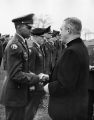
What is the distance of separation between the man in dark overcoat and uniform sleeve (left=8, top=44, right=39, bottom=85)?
0.57 meters

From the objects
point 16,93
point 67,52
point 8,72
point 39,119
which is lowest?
point 39,119

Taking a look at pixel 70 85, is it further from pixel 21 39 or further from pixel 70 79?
pixel 21 39

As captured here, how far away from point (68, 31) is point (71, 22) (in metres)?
0.11

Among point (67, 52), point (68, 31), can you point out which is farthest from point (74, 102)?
point (68, 31)

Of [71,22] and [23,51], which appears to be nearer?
[71,22]

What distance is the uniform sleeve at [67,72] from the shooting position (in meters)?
3.48

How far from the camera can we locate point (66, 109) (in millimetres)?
3666

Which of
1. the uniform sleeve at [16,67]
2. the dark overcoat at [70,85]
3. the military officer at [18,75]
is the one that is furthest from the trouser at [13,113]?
the dark overcoat at [70,85]

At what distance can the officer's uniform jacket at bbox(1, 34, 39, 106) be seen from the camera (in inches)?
165

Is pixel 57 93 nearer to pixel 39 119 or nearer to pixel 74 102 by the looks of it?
pixel 74 102

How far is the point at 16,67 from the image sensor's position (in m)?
4.18

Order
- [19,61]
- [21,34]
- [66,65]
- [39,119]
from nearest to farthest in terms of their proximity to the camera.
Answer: [66,65] → [19,61] → [21,34] → [39,119]

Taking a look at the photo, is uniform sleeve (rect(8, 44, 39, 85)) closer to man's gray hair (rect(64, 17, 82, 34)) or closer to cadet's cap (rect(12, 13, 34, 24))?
cadet's cap (rect(12, 13, 34, 24))

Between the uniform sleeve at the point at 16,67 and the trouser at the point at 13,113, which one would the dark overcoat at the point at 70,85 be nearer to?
the uniform sleeve at the point at 16,67
